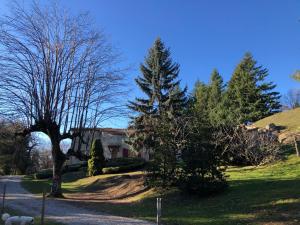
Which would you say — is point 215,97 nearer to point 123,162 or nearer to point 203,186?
point 123,162

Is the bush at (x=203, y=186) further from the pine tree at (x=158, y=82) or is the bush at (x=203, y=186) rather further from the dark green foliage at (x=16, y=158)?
the dark green foliage at (x=16, y=158)

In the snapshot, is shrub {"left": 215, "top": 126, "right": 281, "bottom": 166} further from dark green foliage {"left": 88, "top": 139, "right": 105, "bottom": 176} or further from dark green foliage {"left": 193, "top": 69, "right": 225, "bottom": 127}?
dark green foliage {"left": 193, "top": 69, "right": 225, "bottom": 127}

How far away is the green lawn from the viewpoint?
11.9 m

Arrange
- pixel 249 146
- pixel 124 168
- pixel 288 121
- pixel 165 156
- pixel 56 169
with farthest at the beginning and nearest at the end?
pixel 288 121 → pixel 124 168 → pixel 249 146 → pixel 56 169 → pixel 165 156

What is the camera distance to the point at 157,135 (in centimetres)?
2028

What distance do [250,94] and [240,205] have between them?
144 feet

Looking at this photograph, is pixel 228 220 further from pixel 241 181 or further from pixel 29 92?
pixel 29 92

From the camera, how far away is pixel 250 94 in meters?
55.9

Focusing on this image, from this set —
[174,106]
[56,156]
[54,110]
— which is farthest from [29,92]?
[174,106]

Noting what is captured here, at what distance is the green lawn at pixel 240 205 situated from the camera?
470 inches

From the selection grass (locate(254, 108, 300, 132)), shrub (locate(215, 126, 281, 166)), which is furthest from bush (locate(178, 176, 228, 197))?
grass (locate(254, 108, 300, 132))

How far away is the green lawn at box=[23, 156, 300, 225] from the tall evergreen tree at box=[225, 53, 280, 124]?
34261 millimetres

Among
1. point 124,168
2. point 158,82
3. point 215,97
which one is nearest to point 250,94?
point 215,97

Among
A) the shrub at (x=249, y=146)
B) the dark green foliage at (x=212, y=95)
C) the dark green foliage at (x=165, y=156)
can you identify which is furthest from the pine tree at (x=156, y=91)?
the dark green foliage at (x=165, y=156)
